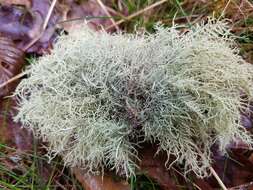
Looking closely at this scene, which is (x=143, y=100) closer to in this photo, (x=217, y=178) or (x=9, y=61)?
(x=217, y=178)

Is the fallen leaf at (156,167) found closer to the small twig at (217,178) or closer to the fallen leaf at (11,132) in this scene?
the small twig at (217,178)

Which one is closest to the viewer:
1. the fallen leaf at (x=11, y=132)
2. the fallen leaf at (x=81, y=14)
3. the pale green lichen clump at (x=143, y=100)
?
the pale green lichen clump at (x=143, y=100)

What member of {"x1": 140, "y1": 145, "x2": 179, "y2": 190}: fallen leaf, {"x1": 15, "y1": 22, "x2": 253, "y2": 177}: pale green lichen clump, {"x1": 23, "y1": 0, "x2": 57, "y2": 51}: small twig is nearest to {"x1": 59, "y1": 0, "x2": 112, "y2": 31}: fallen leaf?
{"x1": 23, "y1": 0, "x2": 57, "y2": 51}: small twig

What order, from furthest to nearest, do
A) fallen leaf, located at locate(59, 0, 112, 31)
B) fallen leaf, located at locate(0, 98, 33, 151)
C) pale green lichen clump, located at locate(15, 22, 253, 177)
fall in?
1. fallen leaf, located at locate(59, 0, 112, 31)
2. fallen leaf, located at locate(0, 98, 33, 151)
3. pale green lichen clump, located at locate(15, 22, 253, 177)

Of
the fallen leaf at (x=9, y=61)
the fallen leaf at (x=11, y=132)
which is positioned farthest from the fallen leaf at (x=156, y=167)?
the fallen leaf at (x=9, y=61)

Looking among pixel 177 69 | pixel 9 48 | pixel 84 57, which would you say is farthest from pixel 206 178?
pixel 9 48

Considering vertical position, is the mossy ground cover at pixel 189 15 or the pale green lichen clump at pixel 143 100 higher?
the mossy ground cover at pixel 189 15

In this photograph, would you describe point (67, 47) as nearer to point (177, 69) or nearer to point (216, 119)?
point (177, 69)

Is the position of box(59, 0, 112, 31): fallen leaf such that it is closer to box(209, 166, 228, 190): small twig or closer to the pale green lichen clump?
the pale green lichen clump
